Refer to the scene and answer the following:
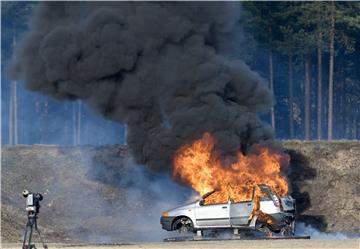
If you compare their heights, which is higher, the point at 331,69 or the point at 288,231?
the point at 331,69

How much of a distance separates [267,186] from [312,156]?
601 inches

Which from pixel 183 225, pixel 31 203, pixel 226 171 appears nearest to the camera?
pixel 31 203

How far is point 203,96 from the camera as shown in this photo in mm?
36469

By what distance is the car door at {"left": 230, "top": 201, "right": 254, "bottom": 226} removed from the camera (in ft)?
110

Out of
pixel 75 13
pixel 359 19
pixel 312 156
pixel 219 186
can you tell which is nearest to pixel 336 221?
pixel 312 156

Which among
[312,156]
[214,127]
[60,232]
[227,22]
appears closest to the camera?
[214,127]

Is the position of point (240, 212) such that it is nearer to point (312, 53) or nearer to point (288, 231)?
point (288, 231)

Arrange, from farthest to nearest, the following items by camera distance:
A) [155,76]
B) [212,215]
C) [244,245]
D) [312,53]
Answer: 1. [312,53]
2. [155,76]
3. [212,215]
4. [244,245]

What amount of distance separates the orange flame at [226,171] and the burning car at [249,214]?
1.52 ft

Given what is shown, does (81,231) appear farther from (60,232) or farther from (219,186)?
(219,186)

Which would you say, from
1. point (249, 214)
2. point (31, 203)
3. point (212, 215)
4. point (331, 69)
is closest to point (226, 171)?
point (212, 215)

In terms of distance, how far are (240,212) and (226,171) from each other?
89.2 inches

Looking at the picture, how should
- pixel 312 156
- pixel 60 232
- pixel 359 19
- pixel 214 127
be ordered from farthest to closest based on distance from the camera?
1. pixel 359 19
2. pixel 312 156
3. pixel 60 232
4. pixel 214 127

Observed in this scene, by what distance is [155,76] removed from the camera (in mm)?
37094
